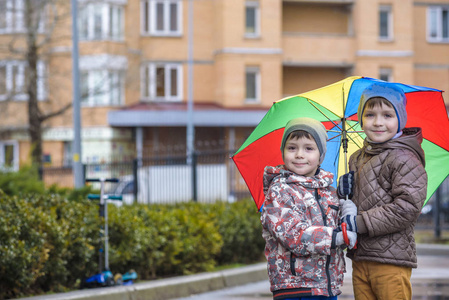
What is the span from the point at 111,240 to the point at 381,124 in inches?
210

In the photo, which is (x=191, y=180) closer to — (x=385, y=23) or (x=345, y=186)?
(x=345, y=186)

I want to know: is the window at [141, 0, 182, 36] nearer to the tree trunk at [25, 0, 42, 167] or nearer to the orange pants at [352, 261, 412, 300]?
the tree trunk at [25, 0, 42, 167]

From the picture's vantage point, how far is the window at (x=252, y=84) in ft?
128

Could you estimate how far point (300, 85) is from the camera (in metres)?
40.7

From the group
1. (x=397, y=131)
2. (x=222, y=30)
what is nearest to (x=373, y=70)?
(x=222, y=30)

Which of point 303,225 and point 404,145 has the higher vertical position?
point 404,145

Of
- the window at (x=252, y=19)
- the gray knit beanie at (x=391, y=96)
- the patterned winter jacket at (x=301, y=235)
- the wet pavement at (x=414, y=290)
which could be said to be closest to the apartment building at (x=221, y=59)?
the window at (x=252, y=19)

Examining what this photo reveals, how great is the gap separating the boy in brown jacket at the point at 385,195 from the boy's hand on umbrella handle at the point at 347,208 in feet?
0.06

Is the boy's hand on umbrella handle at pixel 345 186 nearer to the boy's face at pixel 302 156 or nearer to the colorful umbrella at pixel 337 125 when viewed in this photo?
the boy's face at pixel 302 156

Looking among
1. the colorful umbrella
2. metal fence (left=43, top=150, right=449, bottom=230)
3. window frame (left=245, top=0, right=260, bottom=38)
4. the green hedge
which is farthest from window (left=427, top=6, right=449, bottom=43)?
the colorful umbrella

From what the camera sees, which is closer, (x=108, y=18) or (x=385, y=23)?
(x=108, y=18)

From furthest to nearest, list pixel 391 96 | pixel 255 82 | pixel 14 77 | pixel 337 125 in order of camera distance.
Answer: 1. pixel 255 82
2. pixel 14 77
3. pixel 337 125
4. pixel 391 96

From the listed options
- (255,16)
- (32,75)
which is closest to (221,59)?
(255,16)

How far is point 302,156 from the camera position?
448cm
